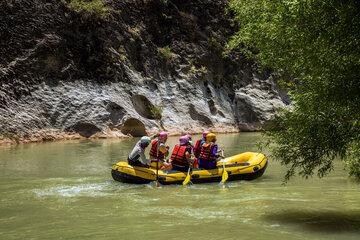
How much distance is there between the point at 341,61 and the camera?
14.2 feet

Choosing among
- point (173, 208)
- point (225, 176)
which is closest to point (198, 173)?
point (225, 176)

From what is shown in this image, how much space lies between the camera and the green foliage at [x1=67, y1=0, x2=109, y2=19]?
73.4 feet

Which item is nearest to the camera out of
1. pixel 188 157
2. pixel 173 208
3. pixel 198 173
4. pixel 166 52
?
pixel 173 208

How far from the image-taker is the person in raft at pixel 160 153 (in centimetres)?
862

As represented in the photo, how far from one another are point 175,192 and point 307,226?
3313 millimetres

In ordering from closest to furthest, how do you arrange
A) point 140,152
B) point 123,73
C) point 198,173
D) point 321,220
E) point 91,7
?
point 321,220
point 140,152
point 198,173
point 91,7
point 123,73

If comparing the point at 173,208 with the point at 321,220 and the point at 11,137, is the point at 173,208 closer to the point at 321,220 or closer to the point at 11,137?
the point at 321,220

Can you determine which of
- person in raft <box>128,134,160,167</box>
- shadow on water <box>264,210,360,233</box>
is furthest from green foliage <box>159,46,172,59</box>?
shadow on water <box>264,210,360,233</box>

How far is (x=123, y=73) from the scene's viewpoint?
2381cm

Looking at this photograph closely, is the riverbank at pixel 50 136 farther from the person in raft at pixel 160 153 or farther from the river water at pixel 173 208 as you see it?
the person in raft at pixel 160 153

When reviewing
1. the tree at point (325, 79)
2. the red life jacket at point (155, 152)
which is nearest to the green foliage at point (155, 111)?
the red life jacket at point (155, 152)

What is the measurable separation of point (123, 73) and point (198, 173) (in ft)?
54.3

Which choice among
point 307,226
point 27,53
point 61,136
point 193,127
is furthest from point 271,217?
point 193,127

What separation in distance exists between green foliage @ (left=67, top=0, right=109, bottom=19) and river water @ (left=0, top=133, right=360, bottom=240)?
15.5 metres
